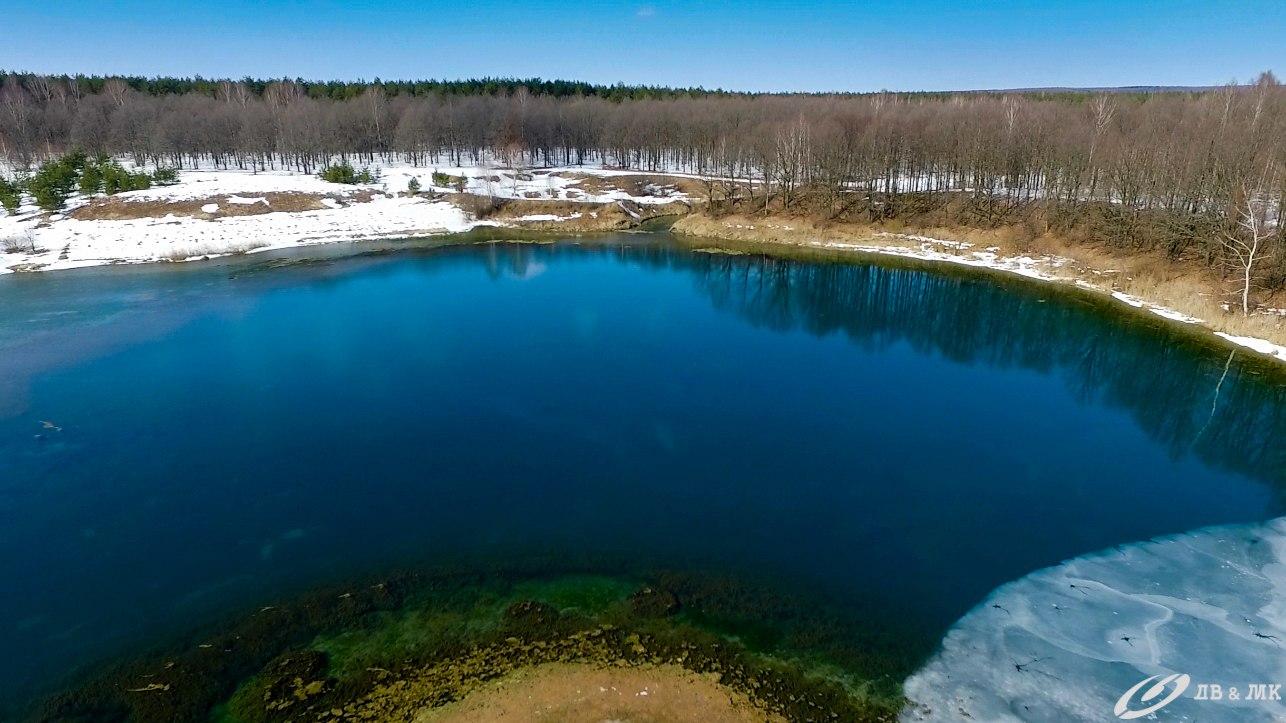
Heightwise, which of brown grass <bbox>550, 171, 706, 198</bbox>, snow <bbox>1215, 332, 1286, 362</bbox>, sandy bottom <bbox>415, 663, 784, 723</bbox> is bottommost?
sandy bottom <bbox>415, 663, 784, 723</bbox>

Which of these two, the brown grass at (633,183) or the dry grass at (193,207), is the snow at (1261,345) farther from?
the dry grass at (193,207)

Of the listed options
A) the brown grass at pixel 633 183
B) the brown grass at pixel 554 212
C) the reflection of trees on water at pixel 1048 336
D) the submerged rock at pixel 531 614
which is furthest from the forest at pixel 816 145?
the submerged rock at pixel 531 614

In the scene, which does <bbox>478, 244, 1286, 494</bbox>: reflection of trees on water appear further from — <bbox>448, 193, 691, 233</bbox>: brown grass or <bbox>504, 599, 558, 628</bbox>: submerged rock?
<bbox>504, 599, 558, 628</bbox>: submerged rock

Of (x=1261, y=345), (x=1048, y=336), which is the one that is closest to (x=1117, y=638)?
(x=1048, y=336)

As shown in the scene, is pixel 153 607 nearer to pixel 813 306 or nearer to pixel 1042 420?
pixel 1042 420

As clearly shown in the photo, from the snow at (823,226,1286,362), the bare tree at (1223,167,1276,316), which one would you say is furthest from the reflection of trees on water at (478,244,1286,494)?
the bare tree at (1223,167,1276,316)

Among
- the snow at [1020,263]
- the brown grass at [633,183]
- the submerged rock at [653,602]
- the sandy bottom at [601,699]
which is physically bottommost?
the sandy bottom at [601,699]
